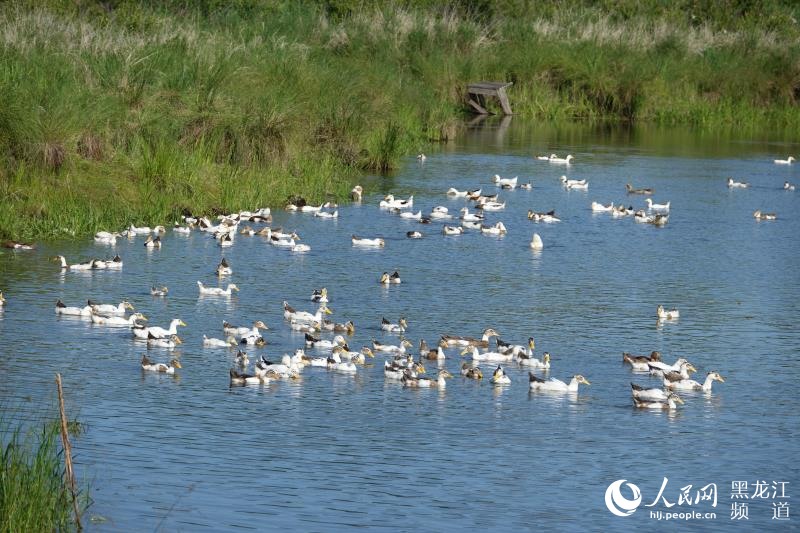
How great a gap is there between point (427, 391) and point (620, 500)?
364cm

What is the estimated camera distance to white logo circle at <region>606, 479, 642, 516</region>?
12.3 metres

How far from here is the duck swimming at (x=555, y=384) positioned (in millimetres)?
15641

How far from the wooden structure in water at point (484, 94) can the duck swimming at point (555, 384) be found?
106 feet

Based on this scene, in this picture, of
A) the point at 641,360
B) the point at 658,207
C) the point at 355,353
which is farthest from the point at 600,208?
the point at 355,353

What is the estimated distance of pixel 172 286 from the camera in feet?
67.6

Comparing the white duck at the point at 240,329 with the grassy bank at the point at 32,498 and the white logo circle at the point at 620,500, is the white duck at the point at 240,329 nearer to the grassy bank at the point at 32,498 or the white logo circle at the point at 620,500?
the white logo circle at the point at 620,500

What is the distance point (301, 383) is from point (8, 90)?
1029 cm

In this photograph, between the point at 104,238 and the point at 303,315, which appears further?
the point at 104,238

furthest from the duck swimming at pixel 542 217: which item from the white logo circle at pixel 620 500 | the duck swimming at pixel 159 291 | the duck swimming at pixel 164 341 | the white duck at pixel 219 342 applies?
the white logo circle at pixel 620 500

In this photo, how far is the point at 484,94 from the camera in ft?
157

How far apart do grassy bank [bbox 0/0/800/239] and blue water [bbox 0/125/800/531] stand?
175cm

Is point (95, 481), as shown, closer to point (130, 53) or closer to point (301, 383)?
point (301, 383)

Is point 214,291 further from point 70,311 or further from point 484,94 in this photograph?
point 484,94

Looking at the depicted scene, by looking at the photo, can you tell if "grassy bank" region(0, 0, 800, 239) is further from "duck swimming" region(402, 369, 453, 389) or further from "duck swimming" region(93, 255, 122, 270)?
"duck swimming" region(402, 369, 453, 389)
